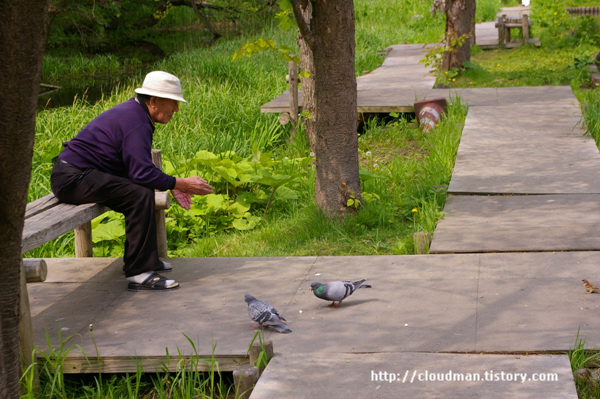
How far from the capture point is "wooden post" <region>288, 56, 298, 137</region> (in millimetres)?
11411

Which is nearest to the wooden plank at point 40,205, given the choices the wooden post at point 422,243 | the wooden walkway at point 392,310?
the wooden walkway at point 392,310

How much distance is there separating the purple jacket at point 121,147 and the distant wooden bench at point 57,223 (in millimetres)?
311

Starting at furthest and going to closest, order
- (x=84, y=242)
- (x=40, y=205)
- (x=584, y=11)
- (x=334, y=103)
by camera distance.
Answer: (x=584, y=11)
(x=334, y=103)
(x=84, y=242)
(x=40, y=205)

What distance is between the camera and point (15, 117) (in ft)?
8.16

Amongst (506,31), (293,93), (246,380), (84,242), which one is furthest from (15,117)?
(506,31)

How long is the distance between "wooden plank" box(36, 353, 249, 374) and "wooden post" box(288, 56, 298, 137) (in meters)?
7.25

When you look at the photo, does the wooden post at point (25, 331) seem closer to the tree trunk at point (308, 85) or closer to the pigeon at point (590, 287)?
the pigeon at point (590, 287)

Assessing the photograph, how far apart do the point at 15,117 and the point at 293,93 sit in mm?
9196

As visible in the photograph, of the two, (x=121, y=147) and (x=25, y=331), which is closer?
(x=25, y=331)

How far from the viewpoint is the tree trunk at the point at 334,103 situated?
7043 mm

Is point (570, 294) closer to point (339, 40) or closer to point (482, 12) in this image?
point (339, 40)

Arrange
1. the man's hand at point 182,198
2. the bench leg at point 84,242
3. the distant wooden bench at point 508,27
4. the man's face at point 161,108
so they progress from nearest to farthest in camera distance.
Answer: the man's face at point 161,108
the man's hand at point 182,198
the bench leg at point 84,242
the distant wooden bench at point 508,27

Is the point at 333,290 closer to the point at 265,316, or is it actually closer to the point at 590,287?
the point at 265,316

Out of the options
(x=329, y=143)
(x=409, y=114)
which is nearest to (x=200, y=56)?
(x=409, y=114)
